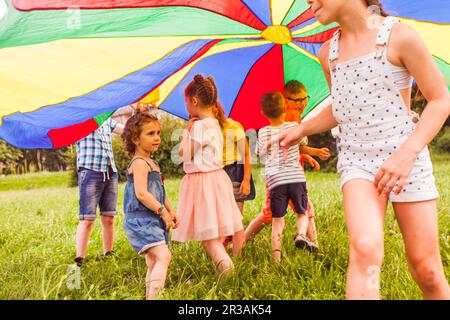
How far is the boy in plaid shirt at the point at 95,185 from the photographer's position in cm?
353

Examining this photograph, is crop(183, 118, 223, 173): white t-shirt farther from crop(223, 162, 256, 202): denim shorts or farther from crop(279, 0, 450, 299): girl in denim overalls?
crop(279, 0, 450, 299): girl in denim overalls

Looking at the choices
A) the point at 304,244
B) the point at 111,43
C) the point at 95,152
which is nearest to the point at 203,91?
the point at 111,43

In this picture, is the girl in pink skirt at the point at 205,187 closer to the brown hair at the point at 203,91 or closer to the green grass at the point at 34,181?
the brown hair at the point at 203,91

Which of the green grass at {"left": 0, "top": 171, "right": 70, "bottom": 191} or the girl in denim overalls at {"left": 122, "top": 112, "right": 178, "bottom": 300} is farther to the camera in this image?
the green grass at {"left": 0, "top": 171, "right": 70, "bottom": 191}

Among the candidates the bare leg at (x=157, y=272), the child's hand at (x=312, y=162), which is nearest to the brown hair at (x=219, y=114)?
the child's hand at (x=312, y=162)

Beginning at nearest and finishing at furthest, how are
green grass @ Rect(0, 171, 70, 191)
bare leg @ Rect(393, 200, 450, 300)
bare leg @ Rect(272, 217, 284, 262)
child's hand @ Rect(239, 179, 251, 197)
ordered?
bare leg @ Rect(393, 200, 450, 300)
bare leg @ Rect(272, 217, 284, 262)
child's hand @ Rect(239, 179, 251, 197)
green grass @ Rect(0, 171, 70, 191)

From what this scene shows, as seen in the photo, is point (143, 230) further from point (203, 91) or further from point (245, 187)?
point (245, 187)

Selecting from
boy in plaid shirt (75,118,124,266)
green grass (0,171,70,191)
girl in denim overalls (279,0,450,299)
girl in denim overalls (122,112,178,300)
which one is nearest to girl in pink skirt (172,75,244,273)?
girl in denim overalls (122,112,178,300)

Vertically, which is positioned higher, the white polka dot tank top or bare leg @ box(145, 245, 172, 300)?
the white polka dot tank top

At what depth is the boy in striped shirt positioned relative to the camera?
3268mm

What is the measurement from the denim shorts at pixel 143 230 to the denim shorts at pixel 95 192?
106 centimetres
